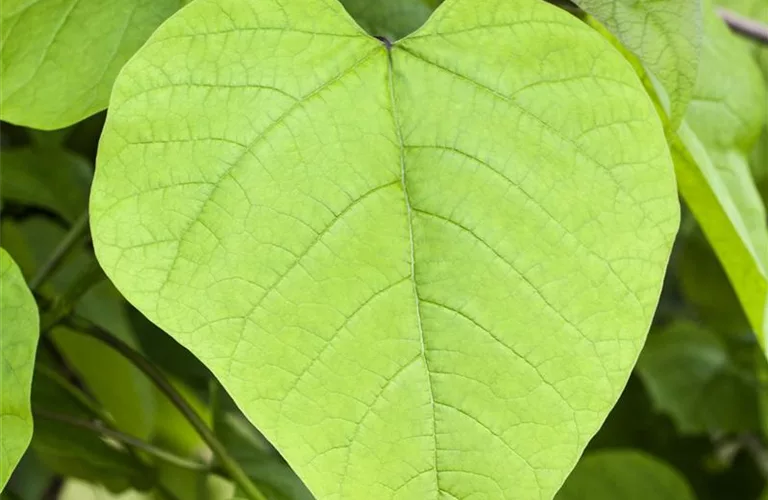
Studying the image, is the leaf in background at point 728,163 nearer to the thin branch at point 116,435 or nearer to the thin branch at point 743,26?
the thin branch at point 743,26

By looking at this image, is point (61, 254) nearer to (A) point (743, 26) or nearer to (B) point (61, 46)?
(B) point (61, 46)

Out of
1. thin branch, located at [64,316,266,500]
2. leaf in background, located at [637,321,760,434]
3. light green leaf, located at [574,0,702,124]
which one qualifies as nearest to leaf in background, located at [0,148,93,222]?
thin branch, located at [64,316,266,500]

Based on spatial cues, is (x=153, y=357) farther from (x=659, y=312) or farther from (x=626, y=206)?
(x=659, y=312)

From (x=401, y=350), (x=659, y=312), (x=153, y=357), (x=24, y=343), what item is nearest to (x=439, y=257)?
(x=401, y=350)

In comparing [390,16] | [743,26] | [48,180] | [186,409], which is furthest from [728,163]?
[48,180]

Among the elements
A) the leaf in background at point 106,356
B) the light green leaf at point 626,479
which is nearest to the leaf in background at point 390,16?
the leaf in background at point 106,356

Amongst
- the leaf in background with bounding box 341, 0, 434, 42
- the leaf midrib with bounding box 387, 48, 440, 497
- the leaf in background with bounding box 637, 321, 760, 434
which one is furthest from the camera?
the leaf in background with bounding box 637, 321, 760, 434

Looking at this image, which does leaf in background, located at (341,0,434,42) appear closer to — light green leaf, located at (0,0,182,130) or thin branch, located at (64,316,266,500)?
light green leaf, located at (0,0,182,130)
